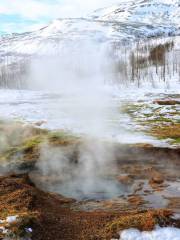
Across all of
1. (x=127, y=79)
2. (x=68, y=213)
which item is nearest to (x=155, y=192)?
(x=68, y=213)

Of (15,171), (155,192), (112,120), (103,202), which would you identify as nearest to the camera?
(103,202)

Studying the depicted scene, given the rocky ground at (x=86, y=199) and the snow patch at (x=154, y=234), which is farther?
the rocky ground at (x=86, y=199)

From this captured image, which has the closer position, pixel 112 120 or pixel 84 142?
pixel 84 142

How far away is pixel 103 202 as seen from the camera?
1325 centimetres

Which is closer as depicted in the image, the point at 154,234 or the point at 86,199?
the point at 154,234

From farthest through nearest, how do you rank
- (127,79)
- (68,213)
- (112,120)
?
(127,79) → (112,120) → (68,213)

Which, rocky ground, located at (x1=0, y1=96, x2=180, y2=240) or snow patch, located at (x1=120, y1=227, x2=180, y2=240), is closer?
snow patch, located at (x1=120, y1=227, x2=180, y2=240)

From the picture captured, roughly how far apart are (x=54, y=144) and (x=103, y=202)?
9.49 m

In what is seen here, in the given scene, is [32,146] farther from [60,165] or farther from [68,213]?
[68,213]

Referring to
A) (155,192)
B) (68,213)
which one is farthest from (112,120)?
(68,213)

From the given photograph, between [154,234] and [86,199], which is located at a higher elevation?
[154,234]

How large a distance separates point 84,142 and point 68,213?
10.7m

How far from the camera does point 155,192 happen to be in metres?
14.4

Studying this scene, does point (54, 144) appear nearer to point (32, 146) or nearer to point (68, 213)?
point (32, 146)
